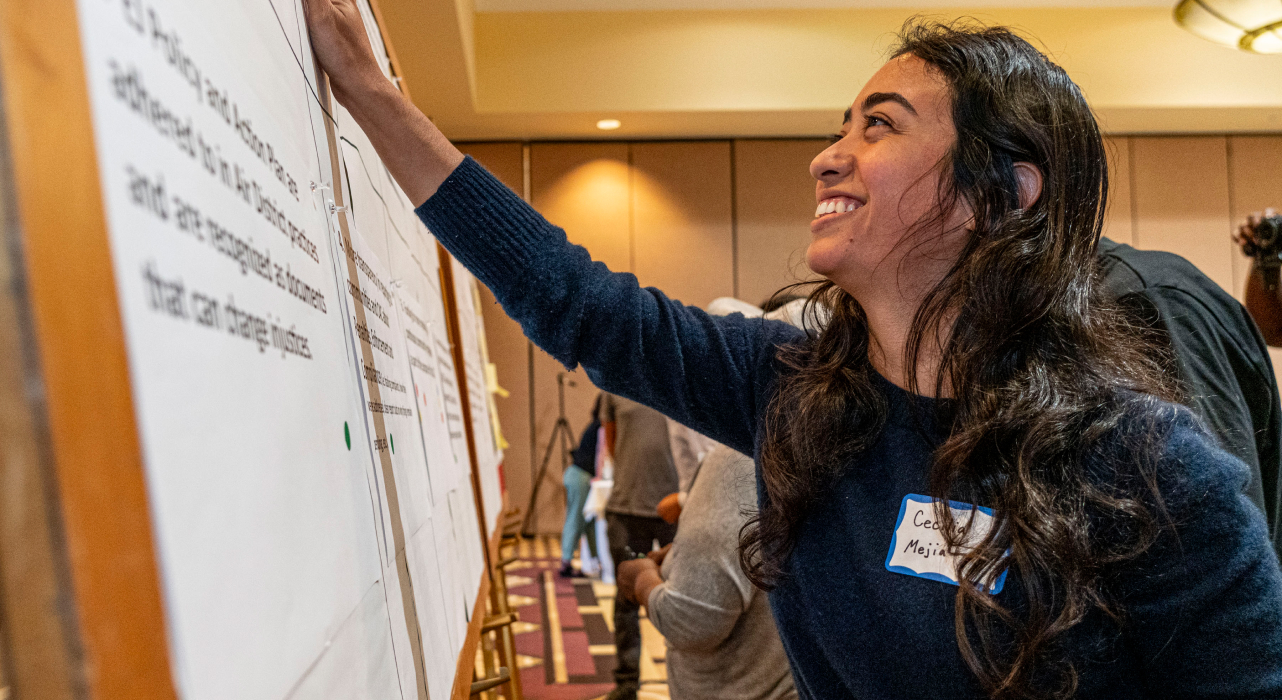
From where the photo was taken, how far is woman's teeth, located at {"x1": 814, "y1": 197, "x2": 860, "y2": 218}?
3.14 ft

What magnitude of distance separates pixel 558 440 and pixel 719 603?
15.5ft

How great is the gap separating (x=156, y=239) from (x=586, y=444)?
4569 mm

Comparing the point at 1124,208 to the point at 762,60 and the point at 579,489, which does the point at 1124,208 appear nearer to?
the point at 762,60

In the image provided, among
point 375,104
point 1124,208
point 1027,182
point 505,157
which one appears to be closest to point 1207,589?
point 1027,182

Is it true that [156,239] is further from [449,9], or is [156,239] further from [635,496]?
[449,9]

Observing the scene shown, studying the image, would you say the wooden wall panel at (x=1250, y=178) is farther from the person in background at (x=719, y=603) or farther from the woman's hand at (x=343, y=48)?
the woman's hand at (x=343, y=48)

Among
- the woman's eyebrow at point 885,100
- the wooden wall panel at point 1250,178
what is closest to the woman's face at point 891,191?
the woman's eyebrow at point 885,100

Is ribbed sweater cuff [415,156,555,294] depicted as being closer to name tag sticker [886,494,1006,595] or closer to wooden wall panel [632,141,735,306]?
name tag sticker [886,494,1006,595]

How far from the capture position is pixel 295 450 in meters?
0.45

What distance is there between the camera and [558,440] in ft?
19.9

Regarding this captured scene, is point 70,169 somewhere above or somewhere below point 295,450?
above

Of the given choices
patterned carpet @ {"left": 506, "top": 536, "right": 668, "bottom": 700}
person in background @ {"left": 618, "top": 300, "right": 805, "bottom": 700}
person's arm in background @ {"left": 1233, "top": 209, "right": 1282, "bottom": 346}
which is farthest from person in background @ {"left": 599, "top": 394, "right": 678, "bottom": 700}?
person's arm in background @ {"left": 1233, "top": 209, "right": 1282, "bottom": 346}

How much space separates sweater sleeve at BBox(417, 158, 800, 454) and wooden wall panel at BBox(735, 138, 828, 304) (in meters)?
5.22

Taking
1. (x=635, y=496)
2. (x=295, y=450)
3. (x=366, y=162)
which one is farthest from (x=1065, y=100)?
(x=635, y=496)
